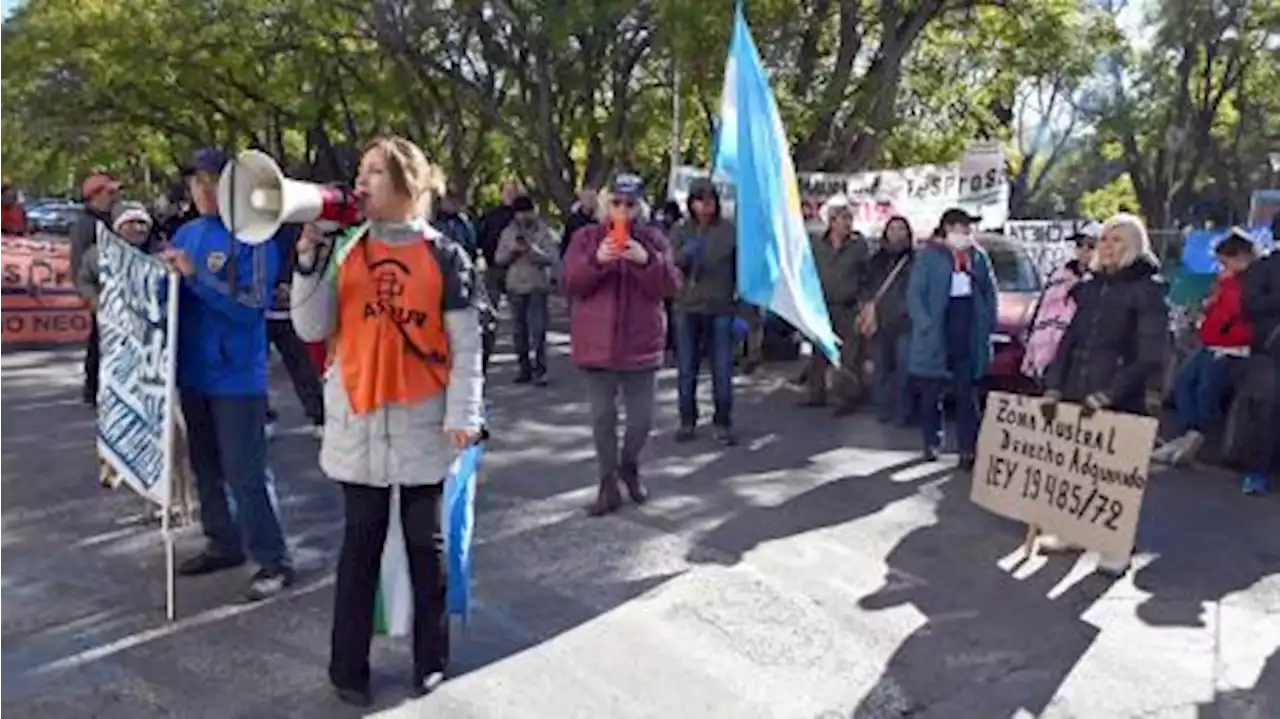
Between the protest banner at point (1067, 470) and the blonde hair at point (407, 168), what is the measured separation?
10.9ft

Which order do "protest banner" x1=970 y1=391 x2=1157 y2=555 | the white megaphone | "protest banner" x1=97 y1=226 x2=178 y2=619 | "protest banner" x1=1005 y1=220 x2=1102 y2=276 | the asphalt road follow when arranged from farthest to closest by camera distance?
1. "protest banner" x1=1005 y1=220 x2=1102 y2=276
2. "protest banner" x1=970 y1=391 x2=1157 y2=555
3. "protest banner" x1=97 y1=226 x2=178 y2=619
4. the asphalt road
5. the white megaphone

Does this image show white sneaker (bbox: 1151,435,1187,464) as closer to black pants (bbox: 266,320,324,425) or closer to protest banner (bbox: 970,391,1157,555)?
protest banner (bbox: 970,391,1157,555)

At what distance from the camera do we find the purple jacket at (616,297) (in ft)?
20.8

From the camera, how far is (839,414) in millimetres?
9953

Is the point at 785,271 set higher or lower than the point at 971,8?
lower

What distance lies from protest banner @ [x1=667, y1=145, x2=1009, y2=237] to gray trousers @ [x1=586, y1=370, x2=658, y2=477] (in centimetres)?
784

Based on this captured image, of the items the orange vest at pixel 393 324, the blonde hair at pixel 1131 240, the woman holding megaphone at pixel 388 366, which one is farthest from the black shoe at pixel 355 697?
the blonde hair at pixel 1131 240

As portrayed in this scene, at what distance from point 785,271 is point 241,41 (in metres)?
20.6

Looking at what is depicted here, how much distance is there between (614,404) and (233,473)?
6.81 ft

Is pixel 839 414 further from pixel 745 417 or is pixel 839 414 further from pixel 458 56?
pixel 458 56

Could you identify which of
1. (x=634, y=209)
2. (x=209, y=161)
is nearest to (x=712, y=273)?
(x=634, y=209)

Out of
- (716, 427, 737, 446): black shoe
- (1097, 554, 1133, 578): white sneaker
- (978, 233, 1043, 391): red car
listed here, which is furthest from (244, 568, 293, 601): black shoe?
(978, 233, 1043, 391): red car

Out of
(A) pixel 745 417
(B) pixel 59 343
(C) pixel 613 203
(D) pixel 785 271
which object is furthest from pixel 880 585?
→ (B) pixel 59 343

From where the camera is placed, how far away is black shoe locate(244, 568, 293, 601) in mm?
5172
